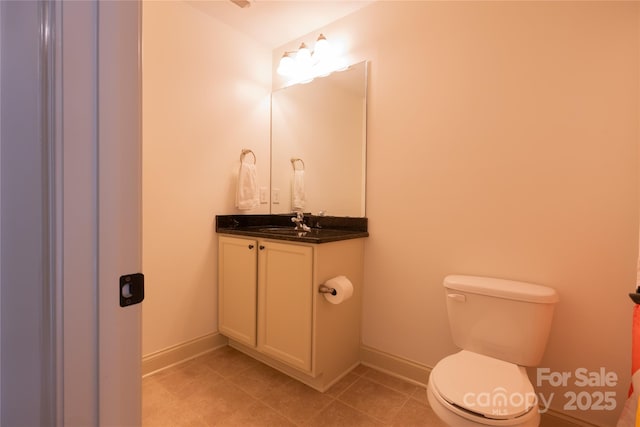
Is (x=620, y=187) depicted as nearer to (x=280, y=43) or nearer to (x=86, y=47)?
(x=86, y=47)

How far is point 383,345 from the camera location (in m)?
1.98

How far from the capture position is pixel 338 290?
1.69 m

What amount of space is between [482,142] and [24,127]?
71.0 inches

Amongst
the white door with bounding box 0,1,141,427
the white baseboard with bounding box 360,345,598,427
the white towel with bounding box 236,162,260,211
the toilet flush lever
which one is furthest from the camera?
the white towel with bounding box 236,162,260,211

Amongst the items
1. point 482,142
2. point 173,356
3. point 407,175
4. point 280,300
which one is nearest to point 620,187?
point 482,142

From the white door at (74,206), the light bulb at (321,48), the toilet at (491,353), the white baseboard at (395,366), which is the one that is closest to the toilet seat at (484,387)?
the toilet at (491,353)

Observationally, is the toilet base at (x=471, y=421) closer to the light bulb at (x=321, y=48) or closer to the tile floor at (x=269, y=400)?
the tile floor at (x=269, y=400)

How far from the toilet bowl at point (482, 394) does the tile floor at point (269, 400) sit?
18.0 inches

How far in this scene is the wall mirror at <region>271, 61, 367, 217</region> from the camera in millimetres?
2111

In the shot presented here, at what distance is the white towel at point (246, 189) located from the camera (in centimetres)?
230

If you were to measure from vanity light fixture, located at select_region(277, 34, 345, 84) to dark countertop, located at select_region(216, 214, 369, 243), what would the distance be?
44.4 inches

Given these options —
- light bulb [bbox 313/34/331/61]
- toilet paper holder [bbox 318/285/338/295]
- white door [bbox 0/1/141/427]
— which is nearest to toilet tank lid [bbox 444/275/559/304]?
toilet paper holder [bbox 318/285/338/295]

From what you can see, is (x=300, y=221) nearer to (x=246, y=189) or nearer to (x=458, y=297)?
(x=246, y=189)

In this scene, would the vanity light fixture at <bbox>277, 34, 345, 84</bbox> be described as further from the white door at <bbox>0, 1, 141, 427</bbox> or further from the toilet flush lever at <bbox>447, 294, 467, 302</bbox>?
the white door at <bbox>0, 1, 141, 427</bbox>
